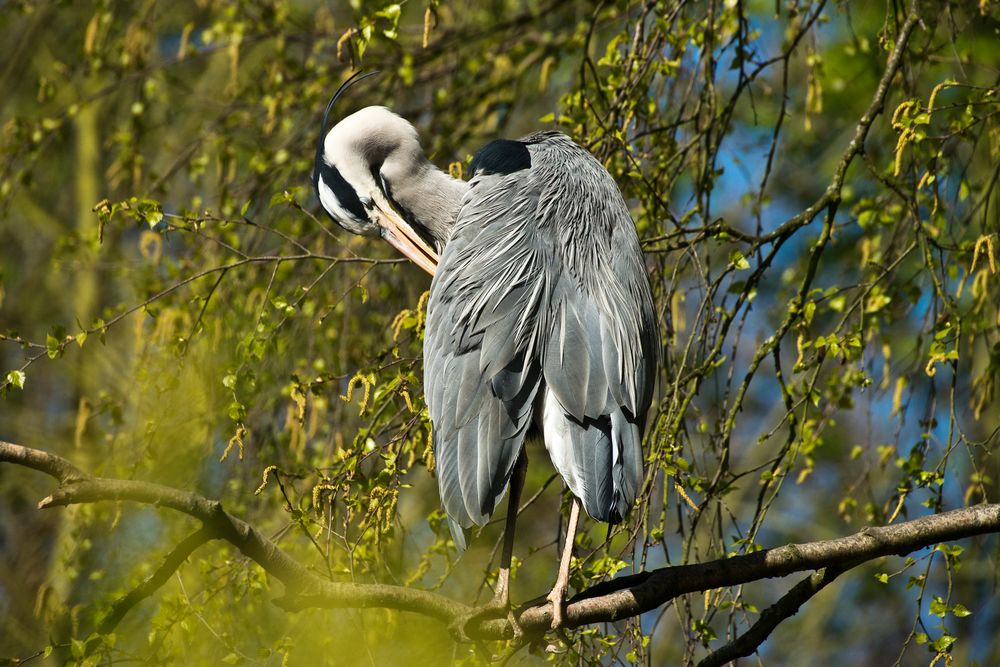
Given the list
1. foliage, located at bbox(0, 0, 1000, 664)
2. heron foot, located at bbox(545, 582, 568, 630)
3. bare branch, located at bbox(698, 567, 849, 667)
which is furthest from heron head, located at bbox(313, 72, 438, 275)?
bare branch, located at bbox(698, 567, 849, 667)

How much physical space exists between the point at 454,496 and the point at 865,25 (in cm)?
439

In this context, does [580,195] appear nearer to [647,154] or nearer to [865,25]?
[647,154]

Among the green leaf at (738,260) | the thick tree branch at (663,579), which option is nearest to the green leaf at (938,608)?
the thick tree branch at (663,579)

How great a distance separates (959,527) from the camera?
265cm

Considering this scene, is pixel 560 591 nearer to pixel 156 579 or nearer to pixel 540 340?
pixel 540 340

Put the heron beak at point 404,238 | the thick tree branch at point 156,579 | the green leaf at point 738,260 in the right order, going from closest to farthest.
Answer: the thick tree branch at point 156,579 → the green leaf at point 738,260 → the heron beak at point 404,238

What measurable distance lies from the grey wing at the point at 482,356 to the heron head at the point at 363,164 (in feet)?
3.03

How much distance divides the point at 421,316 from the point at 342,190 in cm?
112

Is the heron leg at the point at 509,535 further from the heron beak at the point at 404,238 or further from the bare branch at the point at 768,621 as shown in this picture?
the heron beak at the point at 404,238

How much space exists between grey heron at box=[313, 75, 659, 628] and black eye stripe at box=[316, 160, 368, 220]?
0.76m

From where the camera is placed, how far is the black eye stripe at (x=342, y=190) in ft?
14.2

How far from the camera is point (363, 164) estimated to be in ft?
14.3

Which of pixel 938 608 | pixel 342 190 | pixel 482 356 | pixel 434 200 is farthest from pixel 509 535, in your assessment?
pixel 342 190

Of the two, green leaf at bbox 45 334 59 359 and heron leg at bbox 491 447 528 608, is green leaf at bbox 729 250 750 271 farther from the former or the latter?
green leaf at bbox 45 334 59 359
